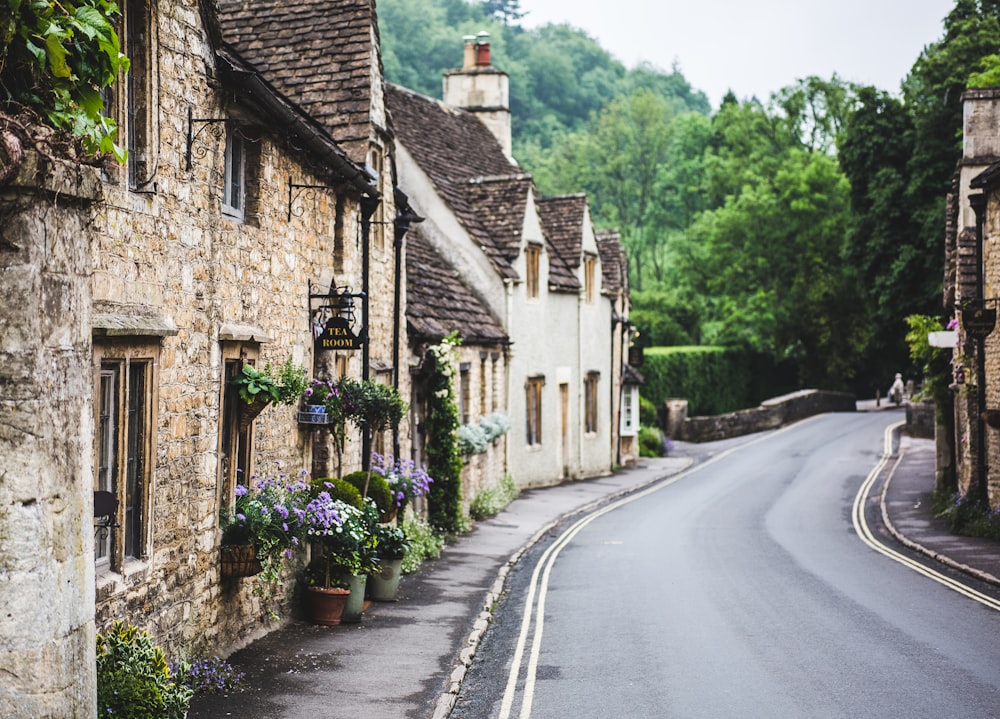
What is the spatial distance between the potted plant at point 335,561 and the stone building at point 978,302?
13597 millimetres

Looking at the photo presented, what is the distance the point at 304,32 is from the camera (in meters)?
18.3

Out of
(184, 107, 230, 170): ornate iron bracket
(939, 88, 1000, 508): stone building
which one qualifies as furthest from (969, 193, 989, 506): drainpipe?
(184, 107, 230, 170): ornate iron bracket

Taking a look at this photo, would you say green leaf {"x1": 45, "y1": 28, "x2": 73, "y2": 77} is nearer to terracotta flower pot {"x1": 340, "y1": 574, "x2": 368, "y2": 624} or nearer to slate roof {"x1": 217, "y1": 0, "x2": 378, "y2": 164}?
terracotta flower pot {"x1": 340, "y1": 574, "x2": 368, "y2": 624}

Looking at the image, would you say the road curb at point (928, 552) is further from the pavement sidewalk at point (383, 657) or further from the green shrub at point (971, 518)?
the pavement sidewalk at point (383, 657)

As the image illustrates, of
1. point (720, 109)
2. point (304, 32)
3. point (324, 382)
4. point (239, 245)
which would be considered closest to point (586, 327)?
point (304, 32)

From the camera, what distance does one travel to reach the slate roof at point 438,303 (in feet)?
75.5

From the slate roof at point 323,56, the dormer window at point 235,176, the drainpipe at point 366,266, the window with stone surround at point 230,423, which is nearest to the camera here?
the window with stone surround at point 230,423

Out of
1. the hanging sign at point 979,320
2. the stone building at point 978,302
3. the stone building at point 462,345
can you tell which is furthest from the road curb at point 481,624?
the hanging sign at point 979,320

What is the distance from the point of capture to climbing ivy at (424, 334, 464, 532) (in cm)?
2202

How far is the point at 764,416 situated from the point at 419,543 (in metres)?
36.0

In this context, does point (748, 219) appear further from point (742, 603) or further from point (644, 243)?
point (742, 603)

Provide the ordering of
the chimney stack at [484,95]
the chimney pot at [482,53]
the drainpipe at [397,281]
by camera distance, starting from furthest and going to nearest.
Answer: the chimney pot at [482,53], the chimney stack at [484,95], the drainpipe at [397,281]

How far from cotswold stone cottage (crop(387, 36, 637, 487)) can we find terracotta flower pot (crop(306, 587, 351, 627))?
10.4 metres

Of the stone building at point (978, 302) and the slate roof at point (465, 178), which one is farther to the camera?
the slate roof at point (465, 178)
